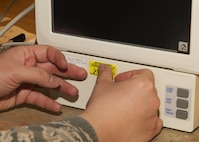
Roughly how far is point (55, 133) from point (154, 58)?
0.27 m

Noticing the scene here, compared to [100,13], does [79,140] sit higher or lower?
lower

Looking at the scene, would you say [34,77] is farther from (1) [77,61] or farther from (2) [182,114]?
(2) [182,114]

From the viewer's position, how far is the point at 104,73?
95 cm

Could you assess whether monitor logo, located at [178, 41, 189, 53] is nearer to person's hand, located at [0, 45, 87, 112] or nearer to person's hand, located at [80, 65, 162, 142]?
person's hand, located at [80, 65, 162, 142]

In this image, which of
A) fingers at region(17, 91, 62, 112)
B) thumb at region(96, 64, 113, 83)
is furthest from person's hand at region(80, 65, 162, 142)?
fingers at region(17, 91, 62, 112)

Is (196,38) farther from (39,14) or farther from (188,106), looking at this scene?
(39,14)

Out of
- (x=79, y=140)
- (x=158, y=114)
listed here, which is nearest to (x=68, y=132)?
(x=79, y=140)

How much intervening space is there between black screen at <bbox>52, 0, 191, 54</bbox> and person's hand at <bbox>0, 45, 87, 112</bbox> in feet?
0.19

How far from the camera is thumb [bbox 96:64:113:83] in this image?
94 centimetres

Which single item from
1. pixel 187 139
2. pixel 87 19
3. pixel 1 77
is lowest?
pixel 187 139

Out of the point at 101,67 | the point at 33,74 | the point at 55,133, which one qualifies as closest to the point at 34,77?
the point at 33,74

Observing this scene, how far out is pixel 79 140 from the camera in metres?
0.74

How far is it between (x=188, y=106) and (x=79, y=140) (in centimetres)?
27

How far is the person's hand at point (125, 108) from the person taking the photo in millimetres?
830
